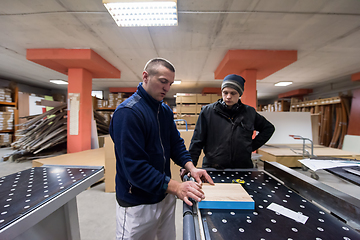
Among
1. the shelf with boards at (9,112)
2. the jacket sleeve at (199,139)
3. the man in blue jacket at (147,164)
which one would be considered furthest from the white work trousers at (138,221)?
the shelf with boards at (9,112)

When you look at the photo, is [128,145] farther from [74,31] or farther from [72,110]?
[72,110]

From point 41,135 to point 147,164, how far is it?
15.3ft

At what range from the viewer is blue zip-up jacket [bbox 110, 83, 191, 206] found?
2.27 ft

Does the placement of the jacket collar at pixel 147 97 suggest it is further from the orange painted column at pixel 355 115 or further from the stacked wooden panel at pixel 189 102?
the orange painted column at pixel 355 115

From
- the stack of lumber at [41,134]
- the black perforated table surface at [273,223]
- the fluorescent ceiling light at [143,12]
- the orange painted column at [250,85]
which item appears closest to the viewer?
the black perforated table surface at [273,223]

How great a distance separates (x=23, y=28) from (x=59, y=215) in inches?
128

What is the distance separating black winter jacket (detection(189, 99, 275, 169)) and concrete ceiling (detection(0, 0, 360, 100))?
5.30 ft

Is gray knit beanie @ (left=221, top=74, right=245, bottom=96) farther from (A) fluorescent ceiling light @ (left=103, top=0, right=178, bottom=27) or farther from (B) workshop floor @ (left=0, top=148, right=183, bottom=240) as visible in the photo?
(B) workshop floor @ (left=0, top=148, right=183, bottom=240)

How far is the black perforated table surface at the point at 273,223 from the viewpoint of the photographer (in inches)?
19.5

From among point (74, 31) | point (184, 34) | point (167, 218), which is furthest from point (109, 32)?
point (167, 218)

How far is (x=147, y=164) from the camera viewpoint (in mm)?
701

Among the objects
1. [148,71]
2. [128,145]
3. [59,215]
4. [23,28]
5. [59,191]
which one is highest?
[23,28]

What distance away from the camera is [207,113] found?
145cm

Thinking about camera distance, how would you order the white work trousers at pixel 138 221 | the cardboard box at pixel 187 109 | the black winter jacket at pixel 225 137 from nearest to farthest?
the white work trousers at pixel 138 221, the black winter jacket at pixel 225 137, the cardboard box at pixel 187 109
